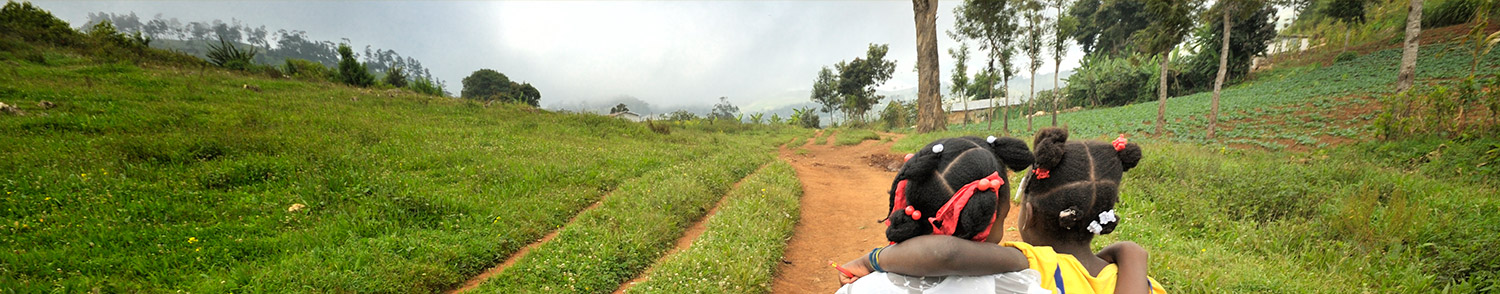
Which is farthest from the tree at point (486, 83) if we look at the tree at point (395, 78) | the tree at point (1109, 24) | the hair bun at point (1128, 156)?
the tree at point (1109, 24)

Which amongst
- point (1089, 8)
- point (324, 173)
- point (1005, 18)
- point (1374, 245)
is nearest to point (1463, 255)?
point (1374, 245)

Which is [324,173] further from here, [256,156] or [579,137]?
[579,137]

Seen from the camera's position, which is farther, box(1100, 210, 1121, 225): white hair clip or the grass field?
the grass field

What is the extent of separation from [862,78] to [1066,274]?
136 ft

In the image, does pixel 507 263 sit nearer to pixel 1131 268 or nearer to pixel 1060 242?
pixel 1060 242

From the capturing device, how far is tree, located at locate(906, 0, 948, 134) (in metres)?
18.1

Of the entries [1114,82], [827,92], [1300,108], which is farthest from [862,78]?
[1300,108]

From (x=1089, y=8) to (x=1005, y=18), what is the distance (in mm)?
38473

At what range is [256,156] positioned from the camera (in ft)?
20.1

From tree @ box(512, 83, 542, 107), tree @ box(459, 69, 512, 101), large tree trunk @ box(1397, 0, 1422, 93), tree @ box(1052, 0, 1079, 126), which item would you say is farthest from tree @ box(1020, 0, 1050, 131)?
tree @ box(459, 69, 512, 101)

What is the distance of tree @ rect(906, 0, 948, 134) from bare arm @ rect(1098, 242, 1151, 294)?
1786cm

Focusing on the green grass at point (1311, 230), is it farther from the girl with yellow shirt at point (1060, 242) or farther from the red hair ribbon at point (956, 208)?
the red hair ribbon at point (956, 208)

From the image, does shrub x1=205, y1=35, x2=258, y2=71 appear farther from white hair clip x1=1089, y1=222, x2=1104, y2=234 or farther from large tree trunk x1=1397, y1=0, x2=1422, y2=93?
large tree trunk x1=1397, y1=0, x2=1422, y2=93

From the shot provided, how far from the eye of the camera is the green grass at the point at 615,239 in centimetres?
377
